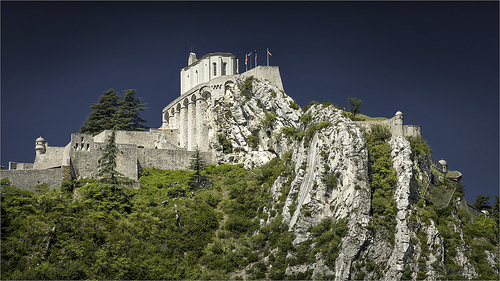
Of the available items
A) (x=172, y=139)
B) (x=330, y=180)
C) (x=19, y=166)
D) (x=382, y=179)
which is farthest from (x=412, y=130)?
(x=19, y=166)

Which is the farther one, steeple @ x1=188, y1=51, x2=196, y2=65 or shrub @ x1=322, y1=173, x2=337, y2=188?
steeple @ x1=188, y1=51, x2=196, y2=65

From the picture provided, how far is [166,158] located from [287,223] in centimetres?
1896

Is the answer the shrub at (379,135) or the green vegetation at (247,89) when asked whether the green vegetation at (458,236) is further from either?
the green vegetation at (247,89)

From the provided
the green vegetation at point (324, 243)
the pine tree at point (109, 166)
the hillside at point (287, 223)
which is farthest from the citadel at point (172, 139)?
the green vegetation at point (324, 243)

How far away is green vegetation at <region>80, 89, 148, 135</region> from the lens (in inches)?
2982

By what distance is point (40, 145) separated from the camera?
6350 centimetres

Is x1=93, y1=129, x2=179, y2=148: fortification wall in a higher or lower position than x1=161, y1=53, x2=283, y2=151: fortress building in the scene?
lower

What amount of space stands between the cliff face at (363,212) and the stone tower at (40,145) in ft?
79.7

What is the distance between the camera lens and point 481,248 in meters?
54.4

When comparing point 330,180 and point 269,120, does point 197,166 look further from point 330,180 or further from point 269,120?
point 330,180

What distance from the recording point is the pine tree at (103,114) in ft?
248

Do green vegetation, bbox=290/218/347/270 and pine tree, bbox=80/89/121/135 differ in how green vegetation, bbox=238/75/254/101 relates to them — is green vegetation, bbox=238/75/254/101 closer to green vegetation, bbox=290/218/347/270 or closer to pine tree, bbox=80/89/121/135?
pine tree, bbox=80/89/121/135

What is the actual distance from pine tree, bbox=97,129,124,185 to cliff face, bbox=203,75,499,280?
1455 centimetres

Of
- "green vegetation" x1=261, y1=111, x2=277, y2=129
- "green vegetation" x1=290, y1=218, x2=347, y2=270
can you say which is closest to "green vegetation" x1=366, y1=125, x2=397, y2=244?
"green vegetation" x1=290, y1=218, x2=347, y2=270
